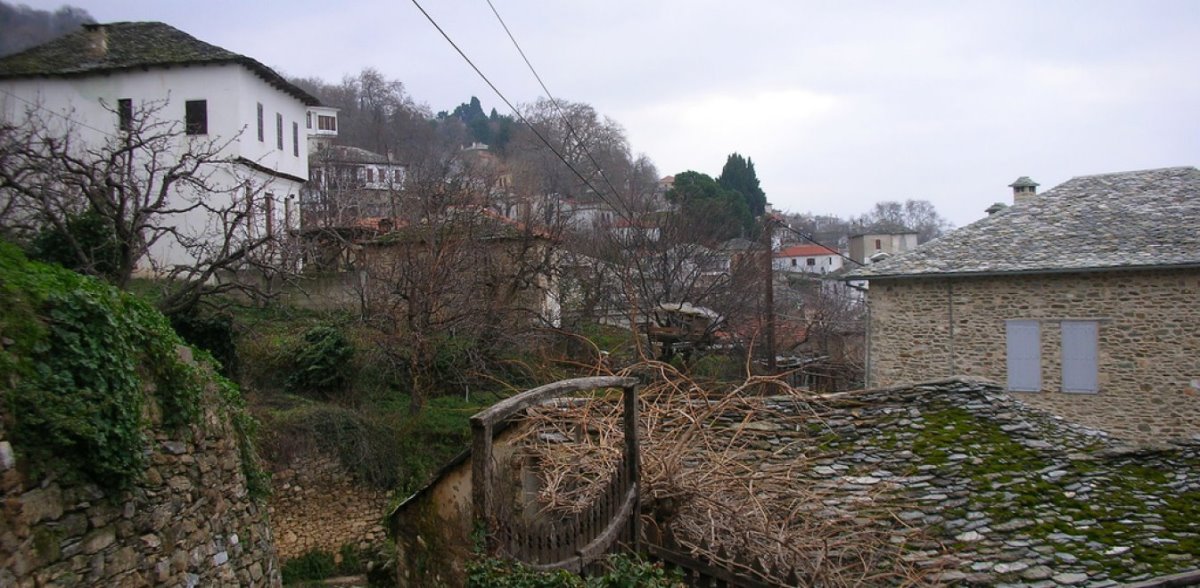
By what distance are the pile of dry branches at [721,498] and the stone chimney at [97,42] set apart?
720 inches

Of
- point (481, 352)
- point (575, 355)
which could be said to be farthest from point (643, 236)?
point (481, 352)

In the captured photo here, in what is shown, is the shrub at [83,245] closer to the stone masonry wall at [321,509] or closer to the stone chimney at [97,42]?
the stone masonry wall at [321,509]

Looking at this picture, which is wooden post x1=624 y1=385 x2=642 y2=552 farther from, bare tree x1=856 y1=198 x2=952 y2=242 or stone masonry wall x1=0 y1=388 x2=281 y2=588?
bare tree x1=856 y1=198 x2=952 y2=242

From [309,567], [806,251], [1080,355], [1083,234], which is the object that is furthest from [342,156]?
[806,251]

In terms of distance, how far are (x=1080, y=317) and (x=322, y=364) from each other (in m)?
15.2

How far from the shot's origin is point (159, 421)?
700cm

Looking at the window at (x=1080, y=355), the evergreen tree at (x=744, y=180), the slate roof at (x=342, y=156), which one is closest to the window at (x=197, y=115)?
the slate roof at (x=342, y=156)

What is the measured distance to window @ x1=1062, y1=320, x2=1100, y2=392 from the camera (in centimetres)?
1786

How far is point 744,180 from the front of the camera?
187 feet

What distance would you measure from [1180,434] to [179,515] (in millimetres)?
18003

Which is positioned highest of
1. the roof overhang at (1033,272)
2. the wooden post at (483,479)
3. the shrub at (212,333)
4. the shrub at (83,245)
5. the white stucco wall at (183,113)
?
the white stucco wall at (183,113)

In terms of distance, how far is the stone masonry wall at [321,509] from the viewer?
14.7 m

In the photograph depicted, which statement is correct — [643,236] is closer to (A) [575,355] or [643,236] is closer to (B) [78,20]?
(A) [575,355]

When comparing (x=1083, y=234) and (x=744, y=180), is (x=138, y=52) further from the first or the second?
(x=744, y=180)
